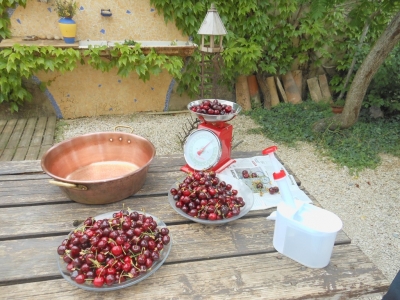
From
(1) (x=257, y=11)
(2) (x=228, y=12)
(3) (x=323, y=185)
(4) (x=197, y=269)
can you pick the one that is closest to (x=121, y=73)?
(2) (x=228, y=12)

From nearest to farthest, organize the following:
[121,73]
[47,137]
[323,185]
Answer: [323,185]
[47,137]
[121,73]

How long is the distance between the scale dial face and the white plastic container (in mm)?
523

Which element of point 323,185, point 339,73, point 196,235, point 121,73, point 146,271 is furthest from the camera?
Result: point 339,73

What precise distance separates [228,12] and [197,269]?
355cm

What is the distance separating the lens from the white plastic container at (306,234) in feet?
3.14

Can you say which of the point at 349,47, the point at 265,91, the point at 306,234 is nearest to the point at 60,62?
the point at 265,91

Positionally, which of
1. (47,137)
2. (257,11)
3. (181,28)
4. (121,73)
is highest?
(257,11)

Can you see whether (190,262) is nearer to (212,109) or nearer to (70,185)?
(70,185)

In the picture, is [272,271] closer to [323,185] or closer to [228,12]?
[323,185]

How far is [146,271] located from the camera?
0.91 m

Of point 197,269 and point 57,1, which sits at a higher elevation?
point 57,1

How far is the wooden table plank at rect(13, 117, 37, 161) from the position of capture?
9.98 ft

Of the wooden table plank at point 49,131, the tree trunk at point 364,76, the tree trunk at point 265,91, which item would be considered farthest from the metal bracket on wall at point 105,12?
the tree trunk at point 364,76

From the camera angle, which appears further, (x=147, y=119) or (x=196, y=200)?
(x=147, y=119)
